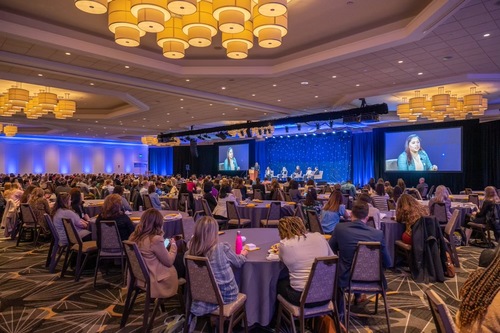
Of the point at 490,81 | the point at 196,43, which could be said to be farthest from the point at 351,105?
the point at 196,43

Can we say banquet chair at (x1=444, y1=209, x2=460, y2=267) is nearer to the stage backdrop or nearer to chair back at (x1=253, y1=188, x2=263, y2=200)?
chair back at (x1=253, y1=188, x2=263, y2=200)

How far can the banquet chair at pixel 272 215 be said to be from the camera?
780 cm

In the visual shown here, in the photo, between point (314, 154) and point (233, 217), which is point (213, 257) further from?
point (314, 154)

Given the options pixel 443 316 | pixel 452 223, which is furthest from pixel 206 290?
pixel 452 223

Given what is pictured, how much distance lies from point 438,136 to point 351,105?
4.89 meters

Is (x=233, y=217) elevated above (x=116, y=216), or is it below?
below

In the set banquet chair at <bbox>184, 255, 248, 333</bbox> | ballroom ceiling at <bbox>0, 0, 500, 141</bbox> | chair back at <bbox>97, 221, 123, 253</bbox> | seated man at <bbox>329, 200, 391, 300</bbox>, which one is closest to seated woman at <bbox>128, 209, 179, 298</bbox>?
banquet chair at <bbox>184, 255, 248, 333</bbox>

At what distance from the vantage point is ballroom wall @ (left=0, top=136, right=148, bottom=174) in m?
24.7

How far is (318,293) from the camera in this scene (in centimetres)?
304

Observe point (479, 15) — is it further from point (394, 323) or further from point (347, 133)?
point (347, 133)

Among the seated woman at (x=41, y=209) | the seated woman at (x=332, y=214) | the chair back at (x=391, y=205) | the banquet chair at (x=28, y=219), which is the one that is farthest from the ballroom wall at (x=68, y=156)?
the seated woman at (x=332, y=214)

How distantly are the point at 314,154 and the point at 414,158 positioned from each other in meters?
6.36

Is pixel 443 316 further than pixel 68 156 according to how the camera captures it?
No

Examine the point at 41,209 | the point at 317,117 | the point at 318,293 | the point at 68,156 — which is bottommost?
the point at 318,293
